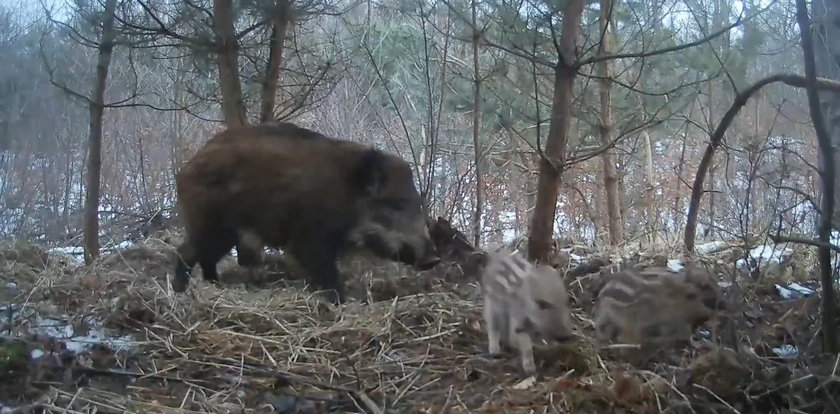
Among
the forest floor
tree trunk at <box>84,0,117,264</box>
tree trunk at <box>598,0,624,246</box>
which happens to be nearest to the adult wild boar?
the forest floor

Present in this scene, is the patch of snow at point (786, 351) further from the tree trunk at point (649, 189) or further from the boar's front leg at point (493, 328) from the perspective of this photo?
the tree trunk at point (649, 189)

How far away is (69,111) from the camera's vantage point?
18.5 feet

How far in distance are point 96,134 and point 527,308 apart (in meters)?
3.36

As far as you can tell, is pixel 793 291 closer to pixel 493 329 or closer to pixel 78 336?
pixel 493 329

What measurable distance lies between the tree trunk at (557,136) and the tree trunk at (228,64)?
2027 mm

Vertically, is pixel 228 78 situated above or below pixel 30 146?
above

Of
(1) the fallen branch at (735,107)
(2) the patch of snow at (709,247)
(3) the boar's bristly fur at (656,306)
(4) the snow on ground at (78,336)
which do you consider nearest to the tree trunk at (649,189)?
(2) the patch of snow at (709,247)

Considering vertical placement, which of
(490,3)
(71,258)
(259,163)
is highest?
(490,3)

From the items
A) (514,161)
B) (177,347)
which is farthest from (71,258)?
(514,161)

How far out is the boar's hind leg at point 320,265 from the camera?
481 centimetres

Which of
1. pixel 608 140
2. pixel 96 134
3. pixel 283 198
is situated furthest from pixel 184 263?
pixel 608 140

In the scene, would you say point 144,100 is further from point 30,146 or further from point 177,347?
point 177,347

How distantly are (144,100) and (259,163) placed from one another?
1.84m

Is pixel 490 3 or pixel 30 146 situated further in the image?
pixel 490 3
